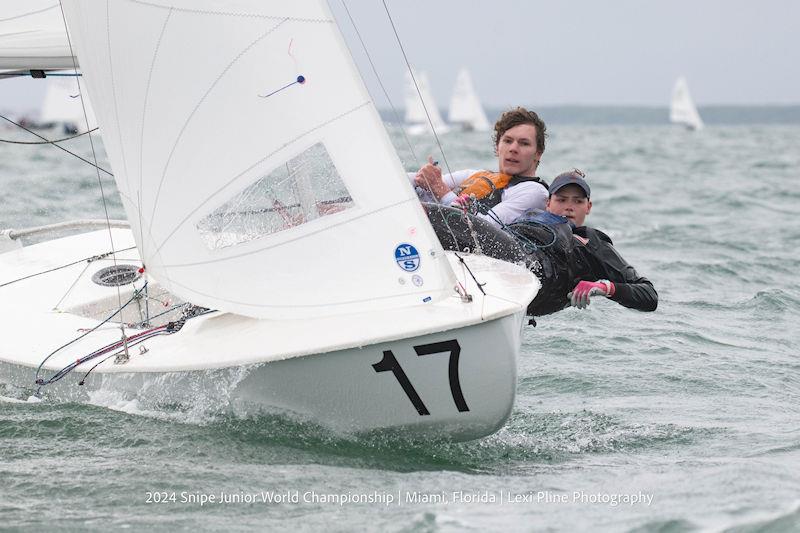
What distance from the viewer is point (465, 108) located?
158ft

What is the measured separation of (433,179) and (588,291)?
2.84ft

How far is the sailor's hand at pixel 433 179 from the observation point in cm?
439

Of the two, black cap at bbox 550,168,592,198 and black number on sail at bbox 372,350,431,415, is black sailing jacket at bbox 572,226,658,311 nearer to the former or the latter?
black cap at bbox 550,168,592,198

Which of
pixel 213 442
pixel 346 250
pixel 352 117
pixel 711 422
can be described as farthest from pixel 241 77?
pixel 711 422

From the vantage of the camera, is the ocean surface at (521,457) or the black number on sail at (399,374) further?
the black number on sail at (399,374)

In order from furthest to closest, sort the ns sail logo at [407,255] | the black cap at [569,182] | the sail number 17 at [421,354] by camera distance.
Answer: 1. the black cap at [569,182]
2. the ns sail logo at [407,255]
3. the sail number 17 at [421,354]

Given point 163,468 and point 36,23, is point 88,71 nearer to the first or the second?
point 36,23

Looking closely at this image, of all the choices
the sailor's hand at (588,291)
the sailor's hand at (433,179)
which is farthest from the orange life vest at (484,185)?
the sailor's hand at (588,291)

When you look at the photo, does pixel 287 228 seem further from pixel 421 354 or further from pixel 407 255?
pixel 421 354

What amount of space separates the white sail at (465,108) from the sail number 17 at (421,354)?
45.1m

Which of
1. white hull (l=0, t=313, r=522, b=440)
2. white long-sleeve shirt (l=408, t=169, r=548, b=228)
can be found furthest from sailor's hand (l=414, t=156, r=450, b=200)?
white hull (l=0, t=313, r=522, b=440)

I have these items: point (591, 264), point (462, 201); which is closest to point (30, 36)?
point (462, 201)

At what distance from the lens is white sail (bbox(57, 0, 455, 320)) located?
3498 millimetres

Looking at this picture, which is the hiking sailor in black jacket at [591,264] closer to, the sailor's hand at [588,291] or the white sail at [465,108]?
the sailor's hand at [588,291]
